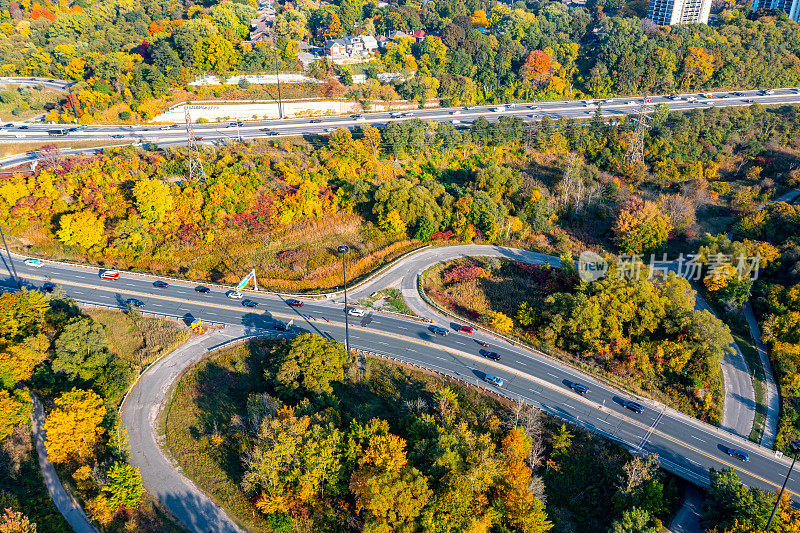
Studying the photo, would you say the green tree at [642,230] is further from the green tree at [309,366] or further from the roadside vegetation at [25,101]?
the roadside vegetation at [25,101]

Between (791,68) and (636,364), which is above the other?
(791,68)

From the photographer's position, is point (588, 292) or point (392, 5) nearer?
point (588, 292)

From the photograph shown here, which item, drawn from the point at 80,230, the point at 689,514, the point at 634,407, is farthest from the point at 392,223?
the point at 689,514

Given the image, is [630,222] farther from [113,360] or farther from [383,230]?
[113,360]

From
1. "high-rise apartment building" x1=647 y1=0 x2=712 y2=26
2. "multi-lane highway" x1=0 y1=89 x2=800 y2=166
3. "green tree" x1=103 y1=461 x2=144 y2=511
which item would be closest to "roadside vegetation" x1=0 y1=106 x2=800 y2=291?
"multi-lane highway" x1=0 y1=89 x2=800 y2=166

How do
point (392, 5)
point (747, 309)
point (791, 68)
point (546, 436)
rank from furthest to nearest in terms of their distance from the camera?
point (392, 5) → point (791, 68) → point (747, 309) → point (546, 436)

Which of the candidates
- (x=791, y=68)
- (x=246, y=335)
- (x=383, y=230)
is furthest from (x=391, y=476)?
(x=791, y=68)

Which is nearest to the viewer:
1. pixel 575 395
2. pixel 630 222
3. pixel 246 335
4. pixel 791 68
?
pixel 575 395

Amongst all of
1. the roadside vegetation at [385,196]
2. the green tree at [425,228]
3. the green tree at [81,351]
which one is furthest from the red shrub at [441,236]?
the green tree at [81,351]
